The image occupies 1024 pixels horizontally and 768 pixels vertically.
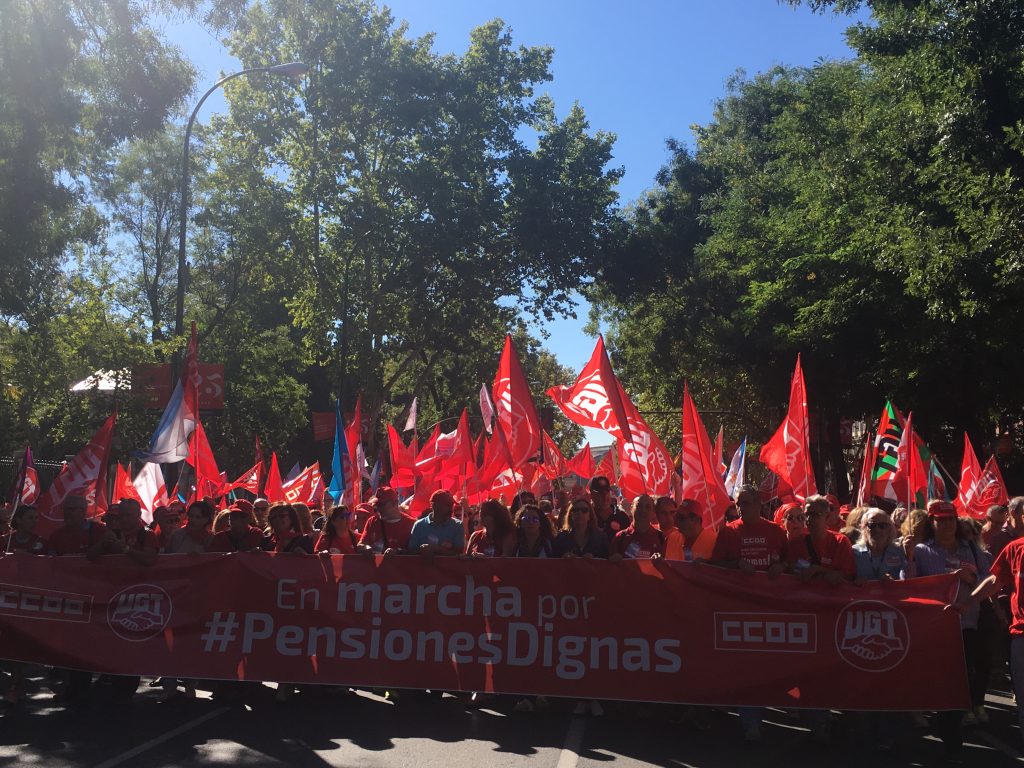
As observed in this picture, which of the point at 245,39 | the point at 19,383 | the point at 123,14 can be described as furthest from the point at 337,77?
the point at 123,14

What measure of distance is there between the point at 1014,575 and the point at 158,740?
220 inches

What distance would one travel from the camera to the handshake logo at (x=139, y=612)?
8383 millimetres

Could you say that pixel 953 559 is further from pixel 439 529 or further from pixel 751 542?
pixel 439 529

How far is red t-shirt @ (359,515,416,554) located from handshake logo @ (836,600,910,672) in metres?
3.90

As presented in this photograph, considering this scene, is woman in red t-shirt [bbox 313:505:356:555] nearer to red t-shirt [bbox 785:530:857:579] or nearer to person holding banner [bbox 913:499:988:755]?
red t-shirt [bbox 785:530:857:579]

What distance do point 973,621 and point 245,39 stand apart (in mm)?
26533

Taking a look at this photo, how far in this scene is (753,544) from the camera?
7.96 metres

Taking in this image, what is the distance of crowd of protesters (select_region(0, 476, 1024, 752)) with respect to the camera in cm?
764

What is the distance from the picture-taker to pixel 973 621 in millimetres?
7789

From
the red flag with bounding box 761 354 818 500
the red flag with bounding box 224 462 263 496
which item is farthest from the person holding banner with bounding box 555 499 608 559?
the red flag with bounding box 224 462 263 496

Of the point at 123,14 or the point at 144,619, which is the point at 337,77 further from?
the point at 144,619

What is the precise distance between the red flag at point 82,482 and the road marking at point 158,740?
12.9ft

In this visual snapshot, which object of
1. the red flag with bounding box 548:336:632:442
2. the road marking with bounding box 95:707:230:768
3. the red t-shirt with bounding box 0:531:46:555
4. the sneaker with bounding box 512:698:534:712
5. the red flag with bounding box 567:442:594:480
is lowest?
the road marking with bounding box 95:707:230:768

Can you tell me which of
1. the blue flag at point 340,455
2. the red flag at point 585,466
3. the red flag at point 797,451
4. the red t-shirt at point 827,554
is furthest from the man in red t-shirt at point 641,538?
the red flag at point 585,466
